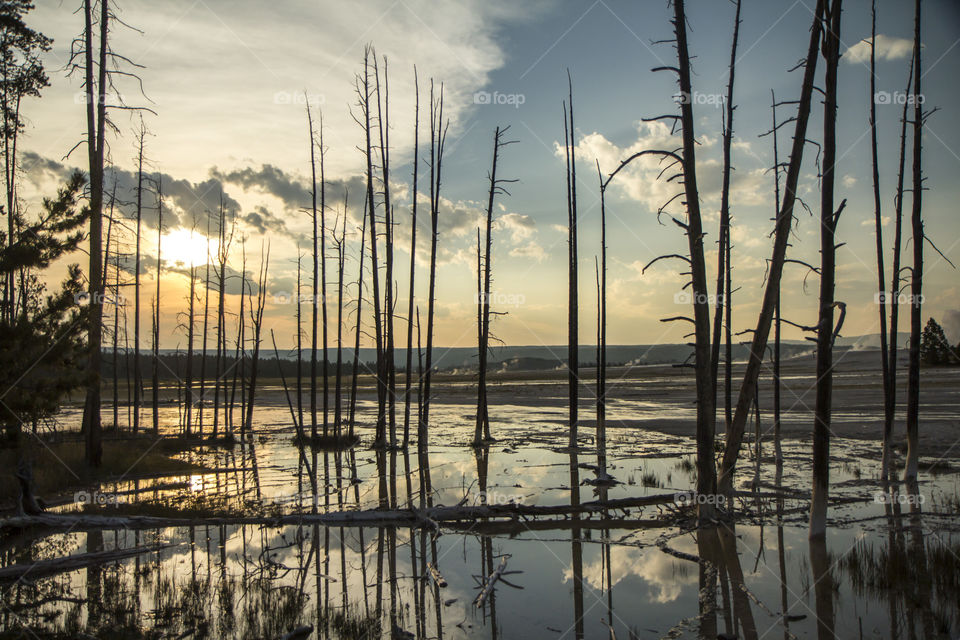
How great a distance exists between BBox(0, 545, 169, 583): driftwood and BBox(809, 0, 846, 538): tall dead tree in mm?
11962

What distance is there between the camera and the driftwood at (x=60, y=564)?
9.10m

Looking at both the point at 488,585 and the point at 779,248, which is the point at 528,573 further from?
the point at 779,248

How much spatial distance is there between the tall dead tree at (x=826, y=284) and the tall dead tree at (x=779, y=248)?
26cm

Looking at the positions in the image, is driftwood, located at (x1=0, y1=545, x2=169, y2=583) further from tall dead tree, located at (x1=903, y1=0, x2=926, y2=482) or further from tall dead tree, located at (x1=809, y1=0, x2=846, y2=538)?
tall dead tree, located at (x1=903, y1=0, x2=926, y2=482)

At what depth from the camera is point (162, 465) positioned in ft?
68.8

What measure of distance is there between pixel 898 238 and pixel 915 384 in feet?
12.6

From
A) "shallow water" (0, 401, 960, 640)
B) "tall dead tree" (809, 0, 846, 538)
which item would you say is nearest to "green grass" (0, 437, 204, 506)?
"shallow water" (0, 401, 960, 640)

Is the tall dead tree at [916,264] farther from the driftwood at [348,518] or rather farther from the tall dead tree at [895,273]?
the driftwood at [348,518]

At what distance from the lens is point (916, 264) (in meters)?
14.9

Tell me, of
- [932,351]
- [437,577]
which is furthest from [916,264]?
[932,351]

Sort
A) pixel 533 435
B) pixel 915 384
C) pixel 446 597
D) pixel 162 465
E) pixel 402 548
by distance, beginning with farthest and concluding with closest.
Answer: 1. pixel 533 435
2. pixel 162 465
3. pixel 915 384
4. pixel 402 548
5. pixel 446 597

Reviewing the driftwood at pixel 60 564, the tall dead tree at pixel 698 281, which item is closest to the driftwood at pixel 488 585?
Result: the tall dead tree at pixel 698 281

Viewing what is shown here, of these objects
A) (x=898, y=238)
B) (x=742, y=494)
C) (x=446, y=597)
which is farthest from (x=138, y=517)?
(x=898, y=238)

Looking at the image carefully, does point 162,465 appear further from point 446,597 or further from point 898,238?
point 898,238
